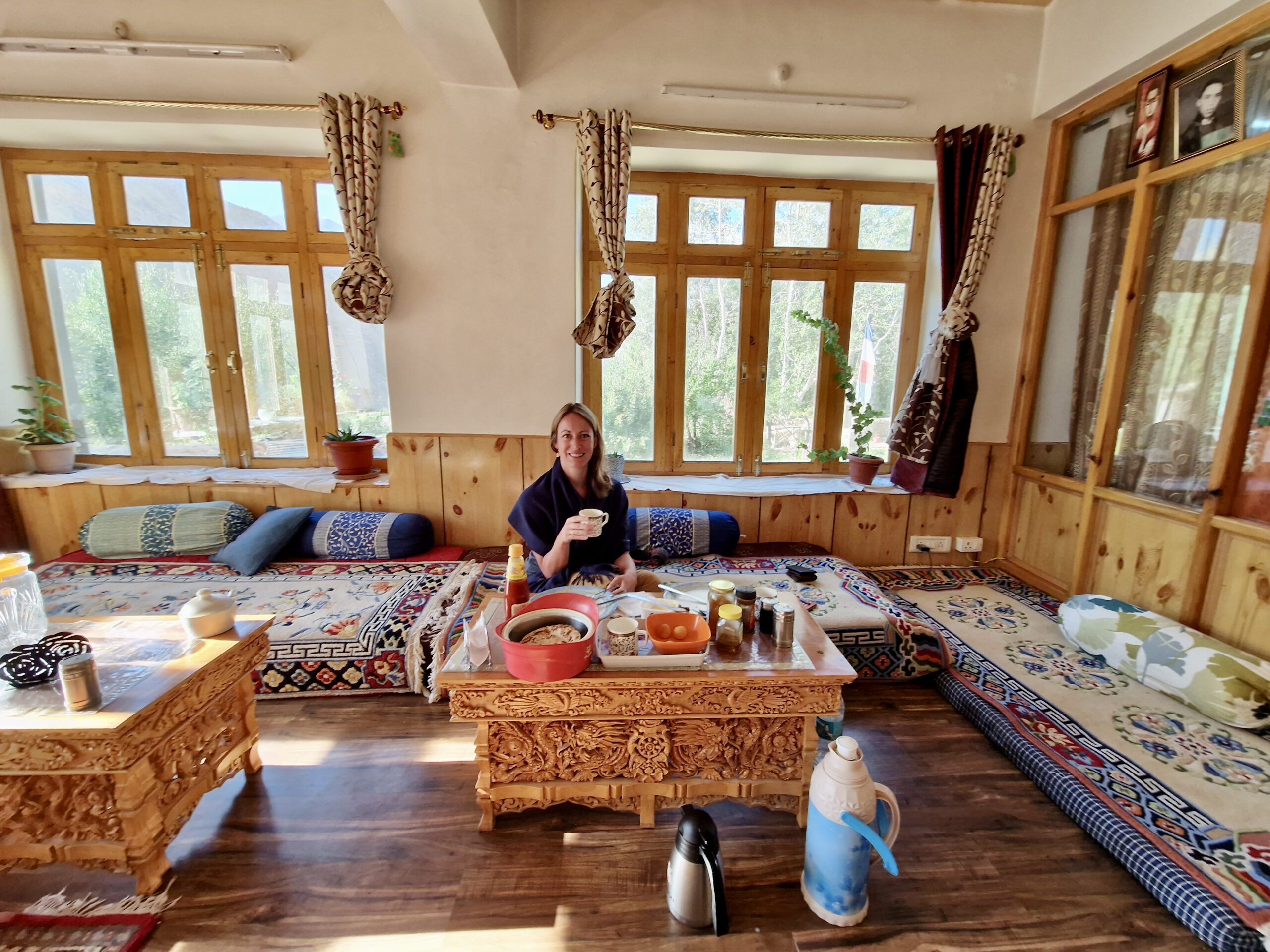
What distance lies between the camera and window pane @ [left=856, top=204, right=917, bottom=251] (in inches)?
132

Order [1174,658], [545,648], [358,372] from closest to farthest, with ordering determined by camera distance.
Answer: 1. [545,648]
2. [1174,658]
3. [358,372]

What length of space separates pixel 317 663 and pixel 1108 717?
3.10 metres

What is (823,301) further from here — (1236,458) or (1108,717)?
(1108,717)

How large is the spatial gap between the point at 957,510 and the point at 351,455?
378 centimetres

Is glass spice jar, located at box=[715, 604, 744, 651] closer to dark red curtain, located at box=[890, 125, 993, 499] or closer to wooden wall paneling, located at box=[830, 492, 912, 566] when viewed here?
wooden wall paneling, located at box=[830, 492, 912, 566]

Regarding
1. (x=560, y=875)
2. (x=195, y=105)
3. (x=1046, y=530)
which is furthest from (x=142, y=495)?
(x=1046, y=530)

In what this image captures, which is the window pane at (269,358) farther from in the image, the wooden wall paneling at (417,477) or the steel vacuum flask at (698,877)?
the steel vacuum flask at (698,877)

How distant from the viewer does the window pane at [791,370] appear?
340cm

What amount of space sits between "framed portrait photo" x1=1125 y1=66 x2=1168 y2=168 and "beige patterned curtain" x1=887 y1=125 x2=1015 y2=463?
1.77 ft

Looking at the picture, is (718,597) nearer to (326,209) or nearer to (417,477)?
(417,477)

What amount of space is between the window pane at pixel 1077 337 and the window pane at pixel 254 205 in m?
4.61

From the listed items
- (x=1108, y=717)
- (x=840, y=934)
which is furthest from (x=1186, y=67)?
(x=840, y=934)

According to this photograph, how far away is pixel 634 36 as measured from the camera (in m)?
2.80

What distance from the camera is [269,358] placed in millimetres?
3354
